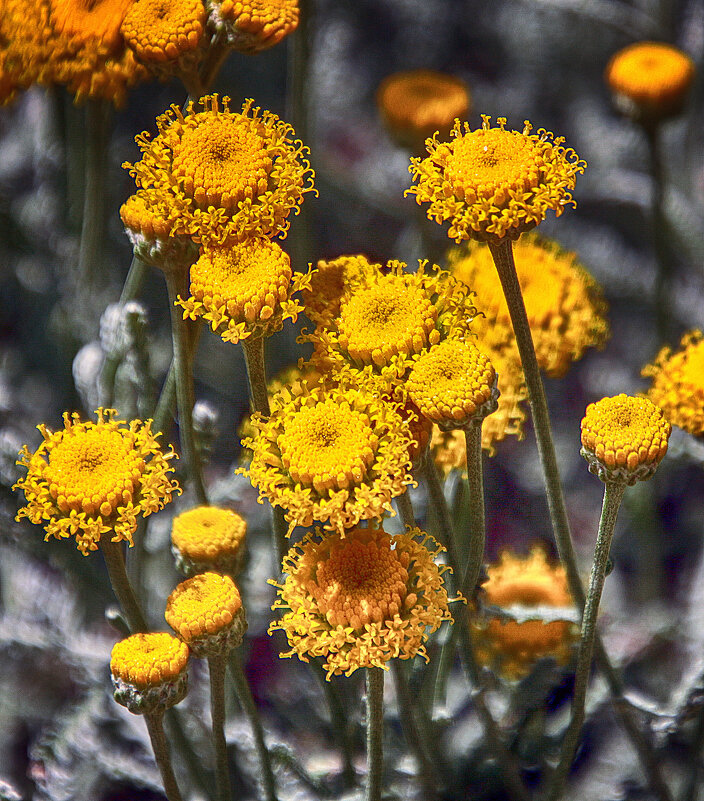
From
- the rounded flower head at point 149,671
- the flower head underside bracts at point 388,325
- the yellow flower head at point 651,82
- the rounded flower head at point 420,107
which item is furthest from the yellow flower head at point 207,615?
the yellow flower head at point 651,82

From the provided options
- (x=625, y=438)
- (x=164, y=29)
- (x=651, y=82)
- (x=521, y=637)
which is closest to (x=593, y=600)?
(x=625, y=438)

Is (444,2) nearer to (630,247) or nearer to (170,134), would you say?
(630,247)

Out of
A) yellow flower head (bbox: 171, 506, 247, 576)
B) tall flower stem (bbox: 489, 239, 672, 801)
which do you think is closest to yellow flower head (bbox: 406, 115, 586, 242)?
tall flower stem (bbox: 489, 239, 672, 801)

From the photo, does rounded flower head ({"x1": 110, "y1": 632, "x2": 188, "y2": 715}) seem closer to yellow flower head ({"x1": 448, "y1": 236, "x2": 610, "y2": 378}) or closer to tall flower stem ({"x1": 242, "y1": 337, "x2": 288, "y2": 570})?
tall flower stem ({"x1": 242, "y1": 337, "x2": 288, "y2": 570})

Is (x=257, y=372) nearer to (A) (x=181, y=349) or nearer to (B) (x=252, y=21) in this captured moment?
(A) (x=181, y=349)

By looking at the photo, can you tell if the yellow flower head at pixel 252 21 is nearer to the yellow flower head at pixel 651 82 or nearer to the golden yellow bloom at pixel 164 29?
the golden yellow bloom at pixel 164 29
